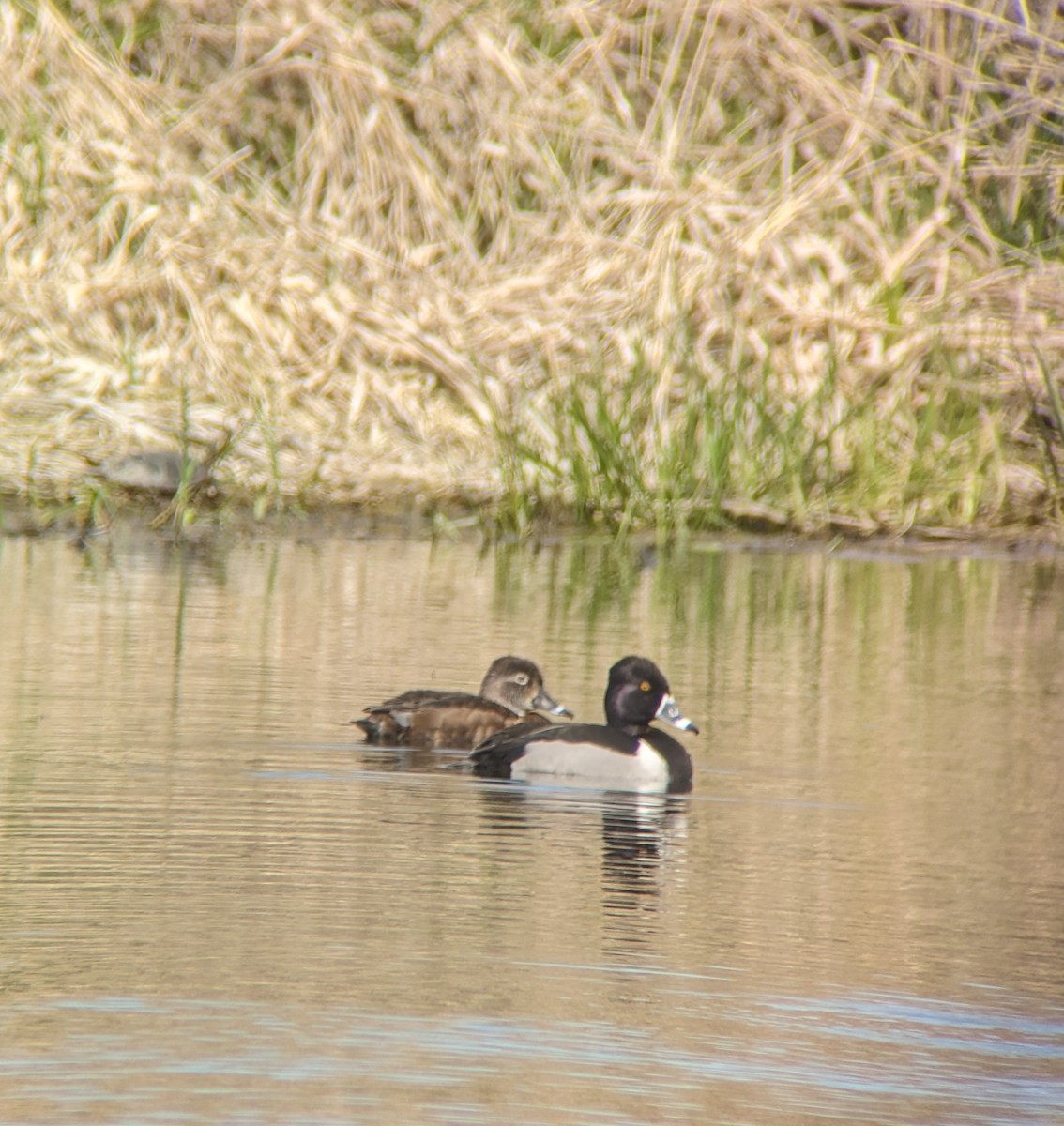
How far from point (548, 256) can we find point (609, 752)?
8.11 m

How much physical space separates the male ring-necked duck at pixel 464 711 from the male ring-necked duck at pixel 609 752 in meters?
0.19

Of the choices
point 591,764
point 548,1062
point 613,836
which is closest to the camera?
point 548,1062

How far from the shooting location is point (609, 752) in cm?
675

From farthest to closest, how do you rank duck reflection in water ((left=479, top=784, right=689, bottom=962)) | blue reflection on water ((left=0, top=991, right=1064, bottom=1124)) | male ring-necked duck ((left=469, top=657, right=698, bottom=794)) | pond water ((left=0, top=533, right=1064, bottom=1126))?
male ring-necked duck ((left=469, top=657, right=698, bottom=794)) < duck reflection in water ((left=479, top=784, right=689, bottom=962)) < pond water ((left=0, top=533, right=1064, bottom=1126)) < blue reflection on water ((left=0, top=991, right=1064, bottom=1124))

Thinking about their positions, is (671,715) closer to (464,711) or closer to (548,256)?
(464,711)

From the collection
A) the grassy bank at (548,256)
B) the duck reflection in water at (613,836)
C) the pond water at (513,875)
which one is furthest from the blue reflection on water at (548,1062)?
the grassy bank at (548,256)

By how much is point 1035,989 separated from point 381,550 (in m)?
7.36

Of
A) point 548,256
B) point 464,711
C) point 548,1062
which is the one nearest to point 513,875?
point 548,1062

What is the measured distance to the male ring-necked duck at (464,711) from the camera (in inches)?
271

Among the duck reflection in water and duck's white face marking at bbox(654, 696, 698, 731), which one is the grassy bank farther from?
the duck reflection in water

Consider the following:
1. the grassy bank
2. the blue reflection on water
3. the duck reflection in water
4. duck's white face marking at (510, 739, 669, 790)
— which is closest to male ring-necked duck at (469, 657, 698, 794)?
duck's white face marking at (510, 739, 669, 790)

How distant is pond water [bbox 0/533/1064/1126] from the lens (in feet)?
12.1

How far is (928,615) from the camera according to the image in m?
9.73

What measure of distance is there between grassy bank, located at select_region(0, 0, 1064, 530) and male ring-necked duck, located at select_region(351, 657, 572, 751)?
4.27m
